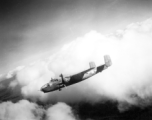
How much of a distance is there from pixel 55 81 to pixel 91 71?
1332cm

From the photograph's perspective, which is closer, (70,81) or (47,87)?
(47,87)

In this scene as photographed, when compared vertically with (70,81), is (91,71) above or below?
above

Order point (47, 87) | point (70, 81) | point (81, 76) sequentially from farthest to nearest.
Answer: point (81, 76) < point (70, 81) < point (47, 87)

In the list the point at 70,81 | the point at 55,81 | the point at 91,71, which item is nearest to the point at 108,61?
the point at 91,71

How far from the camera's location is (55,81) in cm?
2972

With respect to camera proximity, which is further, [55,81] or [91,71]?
[91,71]

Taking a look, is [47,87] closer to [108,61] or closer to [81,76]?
[81,76]

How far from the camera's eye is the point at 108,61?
35.5 m

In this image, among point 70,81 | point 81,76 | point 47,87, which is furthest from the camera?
point 81,76

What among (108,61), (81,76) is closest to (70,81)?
(81,76)

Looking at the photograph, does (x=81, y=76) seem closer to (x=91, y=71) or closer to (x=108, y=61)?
(x=91, y=71)

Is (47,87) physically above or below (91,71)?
below

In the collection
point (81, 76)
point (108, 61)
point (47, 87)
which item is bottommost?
point (47, 87)

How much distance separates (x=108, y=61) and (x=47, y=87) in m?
23.5
